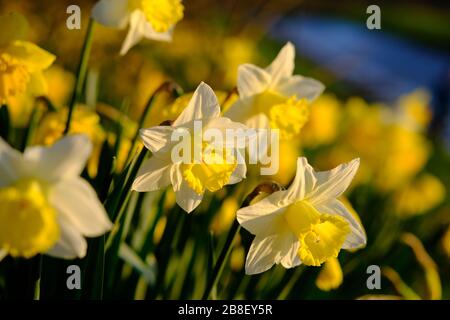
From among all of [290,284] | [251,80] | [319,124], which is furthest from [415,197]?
[251,80]

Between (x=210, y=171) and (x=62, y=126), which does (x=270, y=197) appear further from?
(x=62, y=126)

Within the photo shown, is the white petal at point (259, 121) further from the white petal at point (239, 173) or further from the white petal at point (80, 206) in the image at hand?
the white petal at point (80, 206)

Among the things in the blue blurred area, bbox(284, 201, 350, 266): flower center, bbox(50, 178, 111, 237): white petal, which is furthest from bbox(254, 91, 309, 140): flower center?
the blue blurred area

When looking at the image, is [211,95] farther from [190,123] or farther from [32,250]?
[32,250]

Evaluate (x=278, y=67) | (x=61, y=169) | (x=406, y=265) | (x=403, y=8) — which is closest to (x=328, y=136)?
(x=406, y=265)

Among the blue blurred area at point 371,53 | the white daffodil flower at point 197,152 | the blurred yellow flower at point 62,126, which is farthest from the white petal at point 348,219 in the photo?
the blue blurred area at point 371,53

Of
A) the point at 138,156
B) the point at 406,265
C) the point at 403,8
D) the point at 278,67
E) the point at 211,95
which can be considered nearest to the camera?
the point at 211,95
